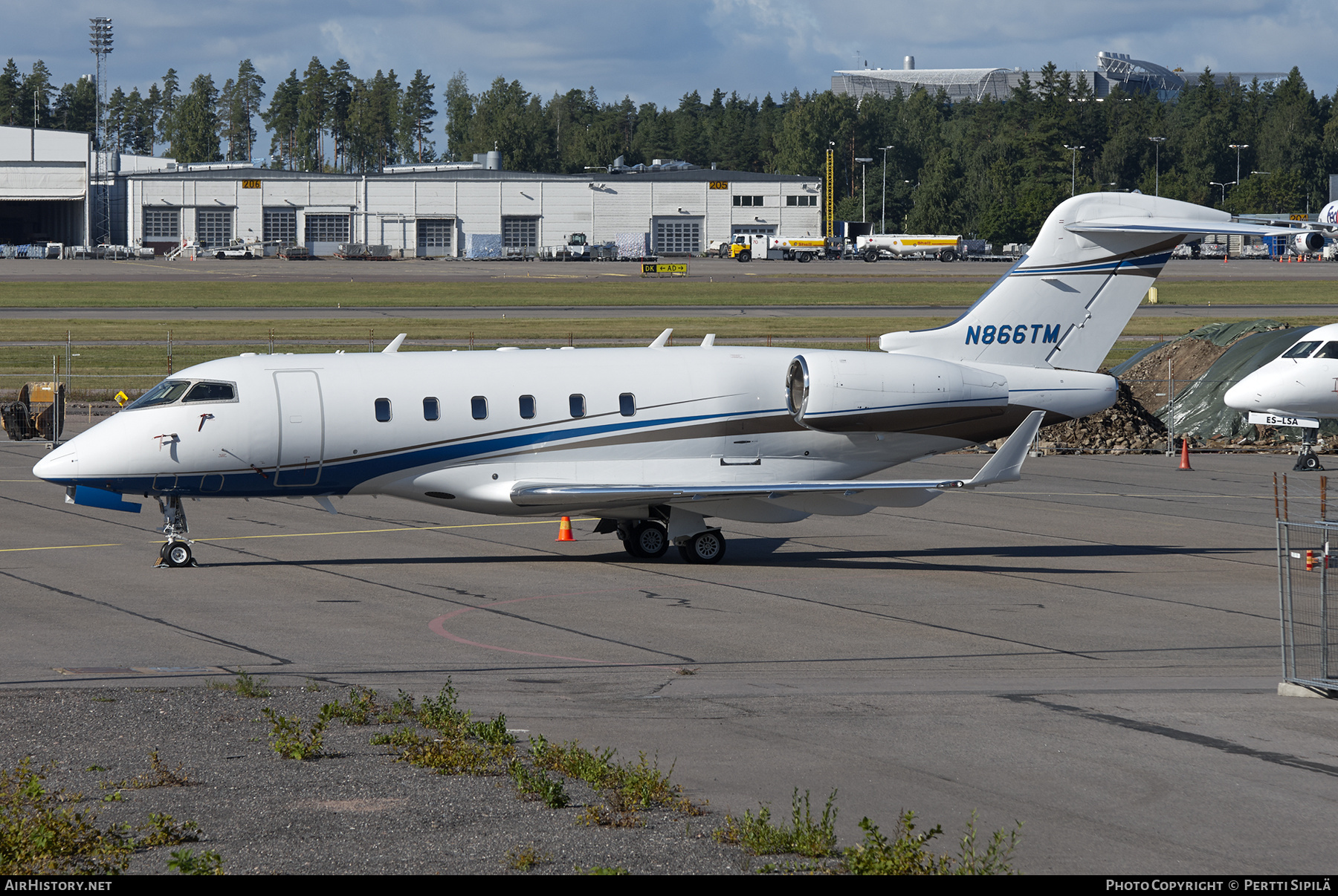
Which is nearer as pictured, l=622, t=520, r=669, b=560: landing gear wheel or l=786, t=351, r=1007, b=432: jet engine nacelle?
l=786, t=351, r=1007, b=432: jet engine nacelle

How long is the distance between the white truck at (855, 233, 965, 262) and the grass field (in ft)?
136

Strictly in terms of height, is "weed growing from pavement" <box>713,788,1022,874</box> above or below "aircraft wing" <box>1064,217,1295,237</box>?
below

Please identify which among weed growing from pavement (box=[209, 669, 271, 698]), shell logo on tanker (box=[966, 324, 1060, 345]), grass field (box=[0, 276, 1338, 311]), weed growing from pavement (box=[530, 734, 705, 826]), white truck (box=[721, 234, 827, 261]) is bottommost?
weed growing from pavement (box=[209, 669, 271, 698])

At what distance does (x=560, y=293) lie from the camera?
3708 inches

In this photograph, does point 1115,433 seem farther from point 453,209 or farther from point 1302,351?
point 453,209

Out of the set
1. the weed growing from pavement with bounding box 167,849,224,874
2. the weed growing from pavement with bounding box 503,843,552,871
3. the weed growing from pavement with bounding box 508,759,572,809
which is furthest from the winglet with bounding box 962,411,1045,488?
the weed growing from pavement with bounding box 167,849,224,874

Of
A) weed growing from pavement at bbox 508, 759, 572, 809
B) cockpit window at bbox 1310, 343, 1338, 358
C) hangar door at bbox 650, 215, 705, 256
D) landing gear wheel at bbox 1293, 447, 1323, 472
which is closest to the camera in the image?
weed growing from pavement at bbox 508, 759, 572, 809

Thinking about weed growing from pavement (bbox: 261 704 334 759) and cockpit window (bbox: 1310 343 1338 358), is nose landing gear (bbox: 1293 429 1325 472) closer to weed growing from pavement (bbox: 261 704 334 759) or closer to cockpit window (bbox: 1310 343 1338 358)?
cockpit window (bbox: 1310 343 1338 358)

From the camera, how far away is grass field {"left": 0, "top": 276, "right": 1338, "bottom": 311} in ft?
276

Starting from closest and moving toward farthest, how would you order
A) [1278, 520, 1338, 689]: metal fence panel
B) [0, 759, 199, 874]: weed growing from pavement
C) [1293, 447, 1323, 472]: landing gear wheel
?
1. [0, 759, 199, 874]: weed growing from pavement
2. [1278, 520, 1338, 689]: metal fence panel
3. [1293, 447, 1323, 472]: landing gear wheel

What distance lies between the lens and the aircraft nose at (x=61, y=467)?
66.3 feet

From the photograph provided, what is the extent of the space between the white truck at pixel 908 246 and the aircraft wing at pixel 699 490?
421 ft

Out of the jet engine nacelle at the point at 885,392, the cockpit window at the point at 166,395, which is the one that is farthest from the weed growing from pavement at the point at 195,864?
the jet engine nacelle at the point at 885,392

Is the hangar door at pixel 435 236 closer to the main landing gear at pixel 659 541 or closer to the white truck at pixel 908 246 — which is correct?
the white truck at pixel 908 246
